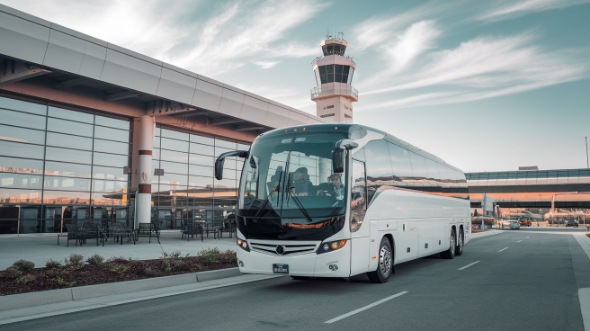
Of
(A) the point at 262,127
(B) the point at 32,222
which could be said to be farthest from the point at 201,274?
(A) the point at 262,127

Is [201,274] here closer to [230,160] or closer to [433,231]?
[433,231]

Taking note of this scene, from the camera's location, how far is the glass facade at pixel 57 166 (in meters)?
22.0

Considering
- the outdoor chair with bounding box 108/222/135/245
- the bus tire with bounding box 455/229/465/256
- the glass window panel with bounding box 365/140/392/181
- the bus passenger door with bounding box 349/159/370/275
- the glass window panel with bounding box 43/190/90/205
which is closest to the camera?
the bus passenger door with bounding box 349/159/370/275

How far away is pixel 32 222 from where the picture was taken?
23.0 m

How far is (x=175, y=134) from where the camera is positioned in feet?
98.0

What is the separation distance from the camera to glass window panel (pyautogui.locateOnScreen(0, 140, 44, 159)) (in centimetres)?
2177

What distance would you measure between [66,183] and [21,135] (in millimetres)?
3202

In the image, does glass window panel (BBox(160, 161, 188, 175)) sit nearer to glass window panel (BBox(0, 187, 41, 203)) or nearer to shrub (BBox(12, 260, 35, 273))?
glass window panel (BBox(0, 187, 41, 203))

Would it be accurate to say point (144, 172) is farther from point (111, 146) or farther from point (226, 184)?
point (226, 184)

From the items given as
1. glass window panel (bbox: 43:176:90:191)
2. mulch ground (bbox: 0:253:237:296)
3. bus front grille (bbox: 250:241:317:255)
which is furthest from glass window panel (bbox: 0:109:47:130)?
bus front grille (bbox: 250:241:317:255)

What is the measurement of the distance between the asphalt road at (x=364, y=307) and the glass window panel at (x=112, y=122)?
18013 millimetres

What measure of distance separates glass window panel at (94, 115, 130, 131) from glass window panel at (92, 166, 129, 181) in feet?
7.76

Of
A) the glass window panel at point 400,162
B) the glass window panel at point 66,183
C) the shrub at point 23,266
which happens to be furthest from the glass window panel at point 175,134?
the shrub at point 23,266

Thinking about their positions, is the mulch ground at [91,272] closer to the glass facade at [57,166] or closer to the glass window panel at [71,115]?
the glass facade at [57,166]
